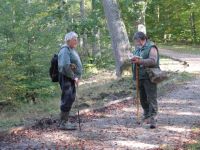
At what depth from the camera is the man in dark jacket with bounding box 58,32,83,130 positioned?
28.4ft

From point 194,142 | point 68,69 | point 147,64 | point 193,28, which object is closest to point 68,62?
point 68,69

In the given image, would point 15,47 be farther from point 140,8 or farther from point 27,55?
point 140,8

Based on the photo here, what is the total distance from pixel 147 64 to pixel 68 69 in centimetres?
160

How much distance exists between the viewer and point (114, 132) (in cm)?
892

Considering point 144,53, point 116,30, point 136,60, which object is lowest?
point 136,60

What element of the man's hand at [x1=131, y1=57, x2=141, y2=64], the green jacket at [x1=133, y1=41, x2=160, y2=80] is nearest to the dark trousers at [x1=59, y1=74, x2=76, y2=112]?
the man's hand at [x1=131, y1=57, x2=141, y2=64]

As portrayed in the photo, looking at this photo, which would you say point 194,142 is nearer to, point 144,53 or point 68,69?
point 144,53

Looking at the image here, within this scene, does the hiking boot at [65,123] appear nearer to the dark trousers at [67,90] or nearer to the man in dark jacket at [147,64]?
the dark trousers at [67,90]

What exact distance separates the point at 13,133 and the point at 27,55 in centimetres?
654

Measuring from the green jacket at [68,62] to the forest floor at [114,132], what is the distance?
1195 mm

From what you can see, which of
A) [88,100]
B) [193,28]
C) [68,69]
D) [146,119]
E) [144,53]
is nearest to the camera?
[68,69]

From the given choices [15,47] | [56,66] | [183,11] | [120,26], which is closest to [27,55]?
[15,47]

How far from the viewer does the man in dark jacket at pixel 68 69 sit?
8656 millimetres

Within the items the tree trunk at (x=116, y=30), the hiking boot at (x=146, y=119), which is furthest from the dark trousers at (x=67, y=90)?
the tree trunk at (x=116, y=30)
